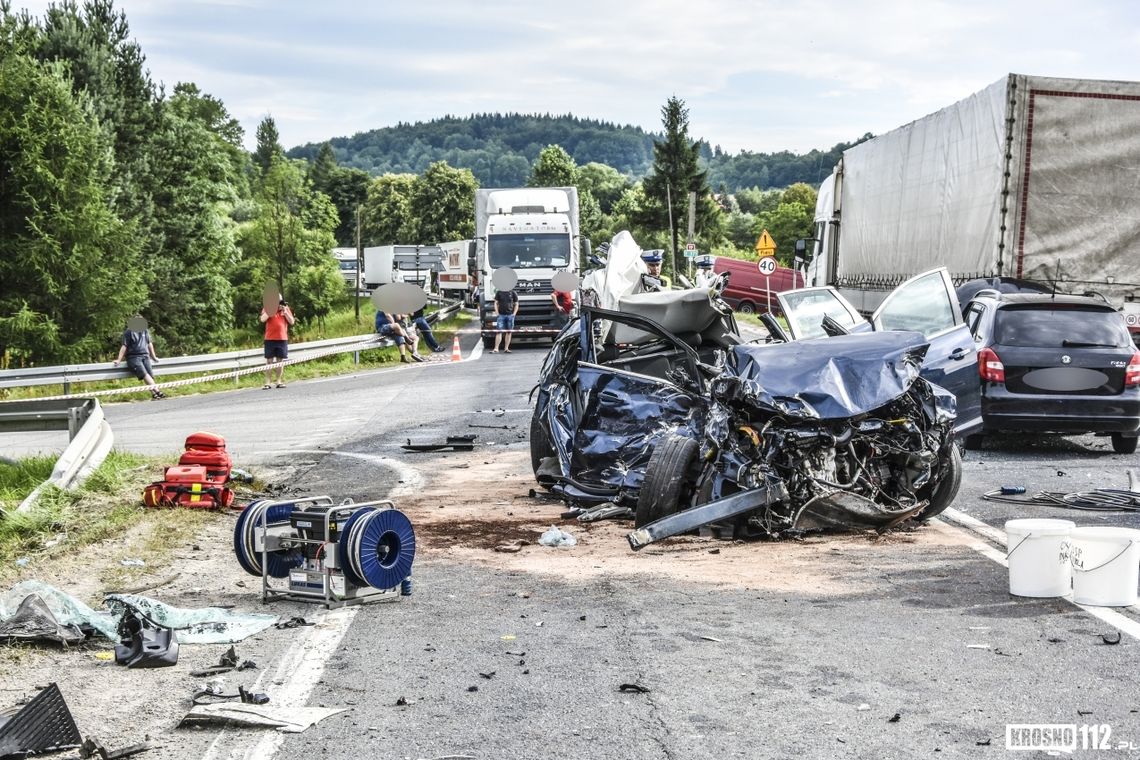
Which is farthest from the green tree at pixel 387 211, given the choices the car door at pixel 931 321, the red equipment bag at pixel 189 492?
the red equipment bag at pixel 189 492

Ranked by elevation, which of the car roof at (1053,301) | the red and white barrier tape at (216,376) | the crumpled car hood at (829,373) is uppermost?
the car roof at (1053,301)

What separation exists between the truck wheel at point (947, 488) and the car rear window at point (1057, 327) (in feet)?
14.5

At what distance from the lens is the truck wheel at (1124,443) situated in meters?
13.0

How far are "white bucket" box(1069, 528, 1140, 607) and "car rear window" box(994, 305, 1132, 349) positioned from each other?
21.9ft

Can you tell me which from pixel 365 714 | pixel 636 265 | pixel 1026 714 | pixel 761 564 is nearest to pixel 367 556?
pixel 365 714

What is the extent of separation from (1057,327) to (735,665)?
870 cm

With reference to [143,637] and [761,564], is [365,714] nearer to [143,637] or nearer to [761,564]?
[143,637]

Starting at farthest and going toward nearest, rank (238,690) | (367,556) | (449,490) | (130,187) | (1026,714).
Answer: (130,187)
(449,490)
(367,556)
(238,690)
(1026,714)

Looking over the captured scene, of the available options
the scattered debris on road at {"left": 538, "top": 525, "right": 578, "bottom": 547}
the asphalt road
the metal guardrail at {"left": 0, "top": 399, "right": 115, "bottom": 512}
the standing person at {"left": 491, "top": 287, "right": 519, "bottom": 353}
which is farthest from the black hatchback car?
the standing person at {"left": 491, "top": 287, "right": 519, "bottom": 353}

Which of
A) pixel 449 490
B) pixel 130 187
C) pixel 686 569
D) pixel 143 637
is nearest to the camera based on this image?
pixel 143 637

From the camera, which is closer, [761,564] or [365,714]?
[365,714]

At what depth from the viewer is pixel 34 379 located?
21.5 m

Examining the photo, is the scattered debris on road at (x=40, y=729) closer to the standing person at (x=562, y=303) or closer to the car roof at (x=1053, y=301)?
the car roof at (x=1053, y=301)

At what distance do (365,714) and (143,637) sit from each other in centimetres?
145
